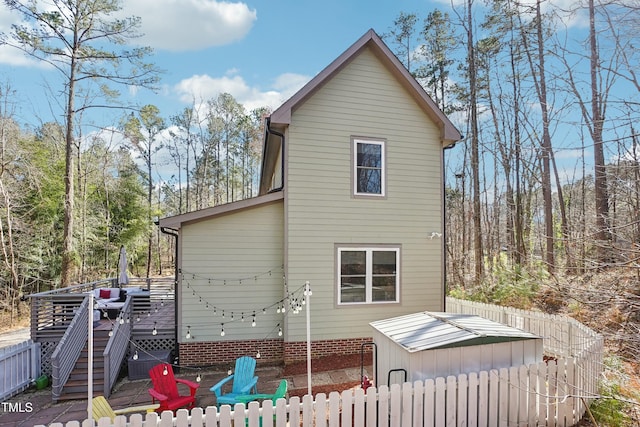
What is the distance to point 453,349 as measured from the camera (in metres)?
4.79

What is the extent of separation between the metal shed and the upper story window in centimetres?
440

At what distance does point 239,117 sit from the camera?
2928 centimetres

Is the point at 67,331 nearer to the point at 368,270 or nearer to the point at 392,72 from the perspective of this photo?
the point at 368,270

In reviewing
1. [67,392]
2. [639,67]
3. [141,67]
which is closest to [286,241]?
[67,392]

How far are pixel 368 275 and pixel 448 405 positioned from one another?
446 cm

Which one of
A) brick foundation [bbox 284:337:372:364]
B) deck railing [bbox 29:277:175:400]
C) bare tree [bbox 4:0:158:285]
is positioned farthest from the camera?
bare tree [bbox 4:0:158:285]

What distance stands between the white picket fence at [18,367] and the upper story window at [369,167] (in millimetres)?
8927

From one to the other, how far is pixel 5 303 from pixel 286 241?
1628 cm

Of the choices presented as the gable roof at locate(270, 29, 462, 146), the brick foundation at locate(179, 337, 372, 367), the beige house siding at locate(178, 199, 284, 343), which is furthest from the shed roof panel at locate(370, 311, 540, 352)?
the gable roof at locate(270, 29, 462, 146)

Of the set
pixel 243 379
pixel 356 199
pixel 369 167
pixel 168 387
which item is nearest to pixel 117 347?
pixel 168 387

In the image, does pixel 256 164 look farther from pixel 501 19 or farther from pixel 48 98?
pixel 501 19

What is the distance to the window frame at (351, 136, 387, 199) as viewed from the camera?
29.2ft

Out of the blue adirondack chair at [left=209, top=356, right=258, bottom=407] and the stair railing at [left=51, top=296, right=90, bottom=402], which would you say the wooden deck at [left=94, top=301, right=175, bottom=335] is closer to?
the stair railing at [left=51, top=296, right=90, bottom=402]

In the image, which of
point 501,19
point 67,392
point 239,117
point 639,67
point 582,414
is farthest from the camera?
point 239,117
